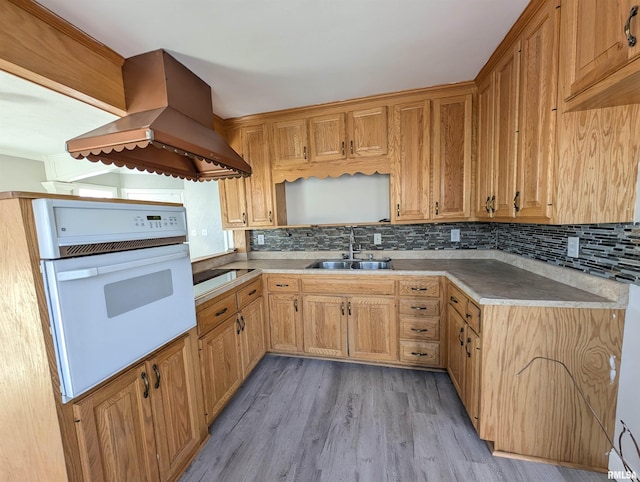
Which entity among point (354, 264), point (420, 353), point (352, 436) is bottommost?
point (352, 436)

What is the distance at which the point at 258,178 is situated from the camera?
2672mm

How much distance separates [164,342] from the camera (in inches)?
50.1

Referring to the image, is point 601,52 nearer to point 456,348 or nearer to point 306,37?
point 306,37

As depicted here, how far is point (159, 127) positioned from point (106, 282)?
82 cm

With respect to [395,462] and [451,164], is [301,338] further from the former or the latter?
[451,164]

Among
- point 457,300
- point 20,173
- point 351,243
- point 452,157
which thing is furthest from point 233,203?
point 20,173

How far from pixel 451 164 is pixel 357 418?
2.11 meters

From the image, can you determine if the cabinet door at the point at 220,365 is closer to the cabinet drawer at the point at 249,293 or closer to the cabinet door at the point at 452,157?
the cabinet drawer at the point at 249,293

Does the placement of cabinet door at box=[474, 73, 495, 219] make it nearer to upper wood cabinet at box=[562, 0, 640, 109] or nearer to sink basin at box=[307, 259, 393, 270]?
upper wood cabinet at box=[562, 0, 640, 109]

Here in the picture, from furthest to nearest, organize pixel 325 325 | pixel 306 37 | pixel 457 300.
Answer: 1. pixel 325 325
2. pixel 457 300
3. pixel 306 37

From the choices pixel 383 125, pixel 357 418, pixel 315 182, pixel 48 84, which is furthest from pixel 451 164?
pixel 48 84

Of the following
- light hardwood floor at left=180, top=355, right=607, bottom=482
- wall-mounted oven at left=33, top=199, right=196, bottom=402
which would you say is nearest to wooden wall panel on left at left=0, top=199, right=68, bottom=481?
wall-mounted oven at left=33, top=199, right=196, bottom=402

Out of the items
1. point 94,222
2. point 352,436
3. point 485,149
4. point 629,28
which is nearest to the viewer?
point 629,28

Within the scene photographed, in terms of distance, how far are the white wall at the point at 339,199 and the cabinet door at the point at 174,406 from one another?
1.80 meters
